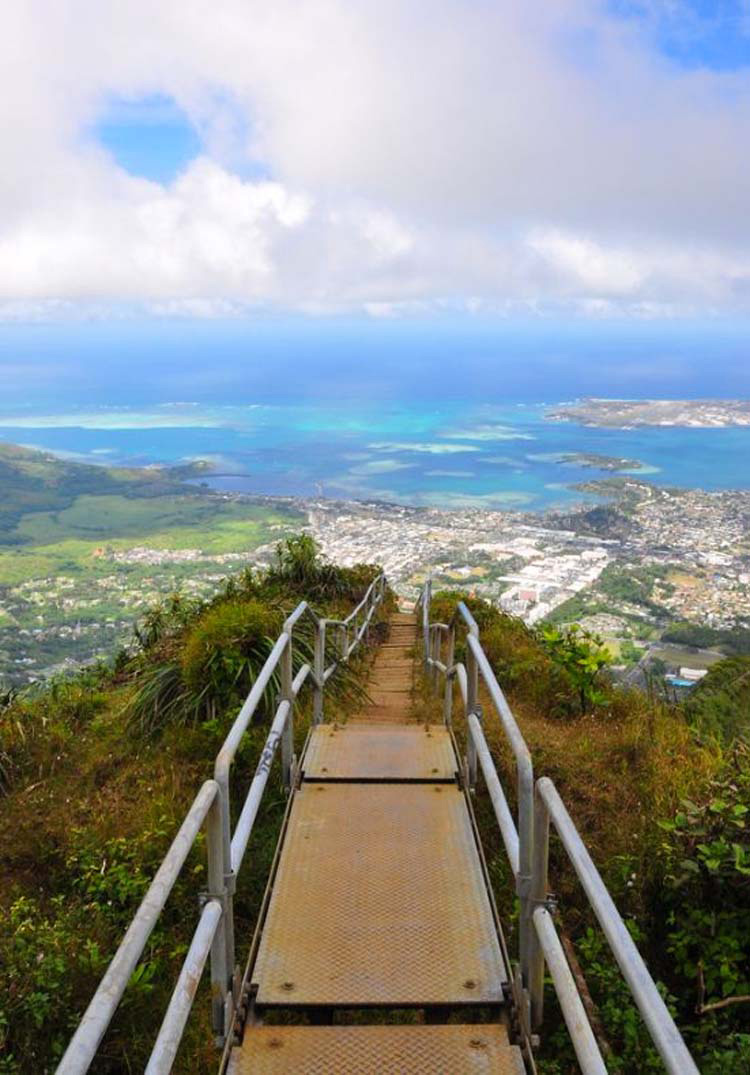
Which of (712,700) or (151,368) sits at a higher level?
(151,368)

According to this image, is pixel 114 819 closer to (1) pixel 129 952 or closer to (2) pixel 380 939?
(2) pixel 380 939

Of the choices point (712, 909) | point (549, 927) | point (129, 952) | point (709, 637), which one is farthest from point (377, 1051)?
point (709, 637)

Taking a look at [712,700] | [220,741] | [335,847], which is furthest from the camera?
[712,700]

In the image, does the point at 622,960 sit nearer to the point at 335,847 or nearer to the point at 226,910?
the point at 226,910

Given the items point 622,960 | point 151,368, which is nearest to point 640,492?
point 622,960

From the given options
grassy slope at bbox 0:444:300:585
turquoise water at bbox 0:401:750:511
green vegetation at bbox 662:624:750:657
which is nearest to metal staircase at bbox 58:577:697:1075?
green vegetation at bbox 662:624:750:657

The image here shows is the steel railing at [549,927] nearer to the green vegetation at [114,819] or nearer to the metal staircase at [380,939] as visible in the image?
the metal staircase at [380,939]

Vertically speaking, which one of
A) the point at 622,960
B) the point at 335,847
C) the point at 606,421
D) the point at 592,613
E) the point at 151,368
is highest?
the point at 151,368

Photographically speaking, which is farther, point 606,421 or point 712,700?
point 606,421
